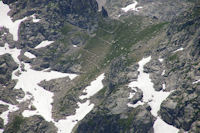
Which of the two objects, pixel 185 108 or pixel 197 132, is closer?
pixel 197 132

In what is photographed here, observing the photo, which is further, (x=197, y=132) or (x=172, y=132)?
(x=172, y=132)
